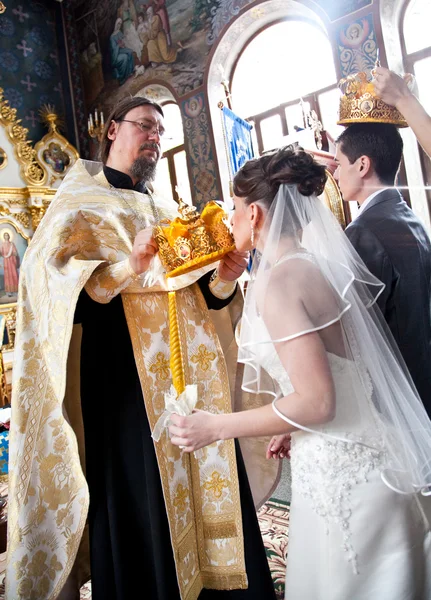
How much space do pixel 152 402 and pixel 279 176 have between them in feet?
3.57

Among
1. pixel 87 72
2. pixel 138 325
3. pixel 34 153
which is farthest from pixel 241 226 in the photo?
pixel 87 72

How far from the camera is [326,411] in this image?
1.43 m

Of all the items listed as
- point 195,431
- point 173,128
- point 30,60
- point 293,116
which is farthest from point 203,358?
point 30,60

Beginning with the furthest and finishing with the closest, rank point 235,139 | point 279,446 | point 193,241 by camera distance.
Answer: point 235,139 < point 279,446 < point 193,241

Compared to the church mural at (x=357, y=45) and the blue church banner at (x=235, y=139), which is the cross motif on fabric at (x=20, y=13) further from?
the church mural at (x=357, y=45)

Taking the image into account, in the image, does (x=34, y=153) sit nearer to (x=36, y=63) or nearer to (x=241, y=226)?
(x=36, y=63)

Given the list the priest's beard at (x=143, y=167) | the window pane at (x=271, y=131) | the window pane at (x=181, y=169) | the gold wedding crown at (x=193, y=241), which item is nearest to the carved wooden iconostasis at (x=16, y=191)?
the window pane at (x=181, y=169)

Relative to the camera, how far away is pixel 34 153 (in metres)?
9.47

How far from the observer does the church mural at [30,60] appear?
30.8ft

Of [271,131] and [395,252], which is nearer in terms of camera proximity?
[395,252]

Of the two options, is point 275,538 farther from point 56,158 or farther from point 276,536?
point 56,158

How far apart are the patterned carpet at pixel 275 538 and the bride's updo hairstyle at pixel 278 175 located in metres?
2.03

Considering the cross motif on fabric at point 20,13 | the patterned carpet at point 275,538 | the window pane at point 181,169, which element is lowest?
the patterned carpet at point 275,538

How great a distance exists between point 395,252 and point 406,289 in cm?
15
